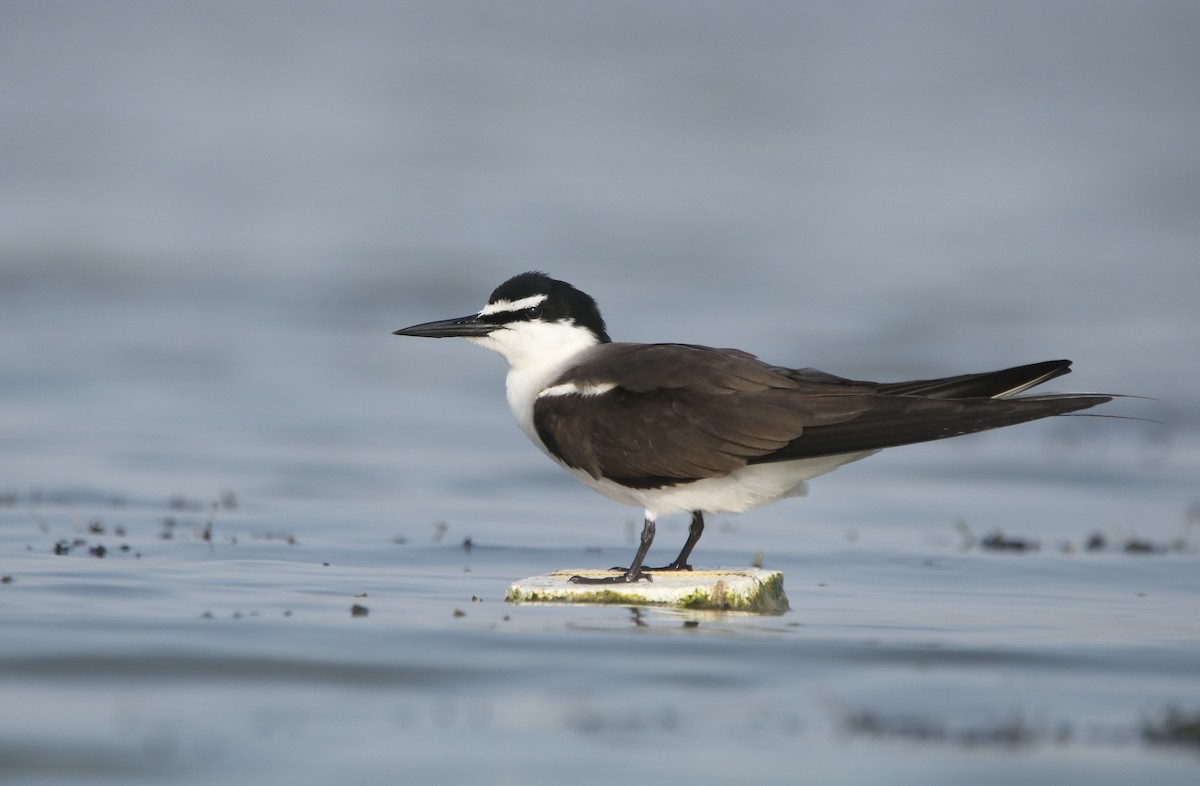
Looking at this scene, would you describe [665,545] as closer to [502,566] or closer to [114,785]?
[502,566]

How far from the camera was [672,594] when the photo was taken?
7512mm

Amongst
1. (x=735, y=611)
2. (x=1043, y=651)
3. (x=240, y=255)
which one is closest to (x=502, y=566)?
(x=735, y=611)

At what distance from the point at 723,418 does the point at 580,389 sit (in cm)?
77

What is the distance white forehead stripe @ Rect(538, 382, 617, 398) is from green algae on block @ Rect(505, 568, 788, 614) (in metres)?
0.98

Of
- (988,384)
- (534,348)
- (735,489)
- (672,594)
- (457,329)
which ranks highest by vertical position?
(457,329)

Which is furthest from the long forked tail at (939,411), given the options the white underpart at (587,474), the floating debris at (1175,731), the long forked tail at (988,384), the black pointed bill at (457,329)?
the floating debris at (1175,731)

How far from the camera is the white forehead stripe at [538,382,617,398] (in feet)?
26.4

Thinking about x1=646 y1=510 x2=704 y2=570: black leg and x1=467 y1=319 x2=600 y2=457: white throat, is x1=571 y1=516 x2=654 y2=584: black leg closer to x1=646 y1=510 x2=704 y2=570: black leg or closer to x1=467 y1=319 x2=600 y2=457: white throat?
x1=646 y1=510 x2=704 y2=570: black leg

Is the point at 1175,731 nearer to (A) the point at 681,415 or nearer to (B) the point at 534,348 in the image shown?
(A) the point at 681,415

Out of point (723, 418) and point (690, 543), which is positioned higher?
point (723, 418)

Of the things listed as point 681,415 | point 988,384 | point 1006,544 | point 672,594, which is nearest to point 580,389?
point 681,415

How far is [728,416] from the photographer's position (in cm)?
775

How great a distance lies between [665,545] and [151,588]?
12.4 feet

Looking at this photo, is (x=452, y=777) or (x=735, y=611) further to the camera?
(x=735, y=611)
